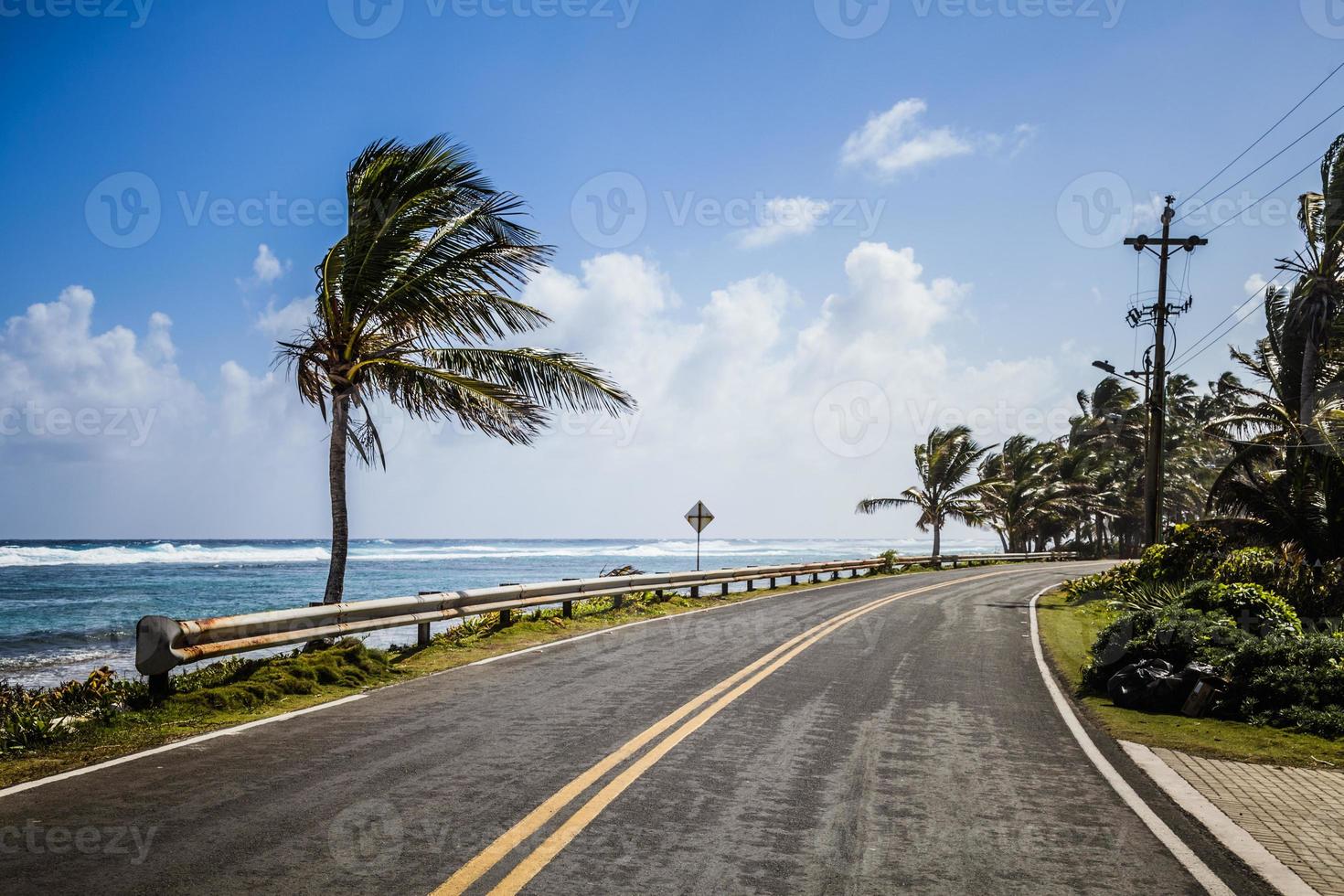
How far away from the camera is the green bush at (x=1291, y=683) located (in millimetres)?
8414

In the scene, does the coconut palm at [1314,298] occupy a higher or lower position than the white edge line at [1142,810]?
higher

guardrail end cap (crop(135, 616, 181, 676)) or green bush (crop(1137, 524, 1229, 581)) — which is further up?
green bush (crop(1137, 524, 1229, 581))

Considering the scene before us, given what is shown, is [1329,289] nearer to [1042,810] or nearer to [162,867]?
[1042,810]

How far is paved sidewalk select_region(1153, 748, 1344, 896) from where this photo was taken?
186 inches

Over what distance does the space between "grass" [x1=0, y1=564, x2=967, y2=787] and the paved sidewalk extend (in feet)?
25.6

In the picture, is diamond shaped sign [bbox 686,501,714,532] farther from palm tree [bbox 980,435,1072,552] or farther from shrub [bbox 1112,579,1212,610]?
palm tree [bbox 980,435,1072,552]

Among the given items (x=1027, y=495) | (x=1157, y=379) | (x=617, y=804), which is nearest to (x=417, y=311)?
(x=617, y=804)

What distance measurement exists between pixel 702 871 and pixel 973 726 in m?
4.68

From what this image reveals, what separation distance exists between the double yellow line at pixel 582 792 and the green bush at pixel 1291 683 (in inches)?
203

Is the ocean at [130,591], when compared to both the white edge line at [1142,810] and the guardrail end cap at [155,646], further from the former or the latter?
the white edge line at [1142,810]


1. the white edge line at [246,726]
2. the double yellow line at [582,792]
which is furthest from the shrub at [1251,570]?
the white edge line at [246,726]

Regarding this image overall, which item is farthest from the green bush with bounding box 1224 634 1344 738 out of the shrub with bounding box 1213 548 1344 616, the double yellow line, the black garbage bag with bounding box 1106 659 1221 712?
the shrub with bounding box 1213 548 1344 616

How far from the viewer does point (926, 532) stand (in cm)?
4703

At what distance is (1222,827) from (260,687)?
8.44 m
